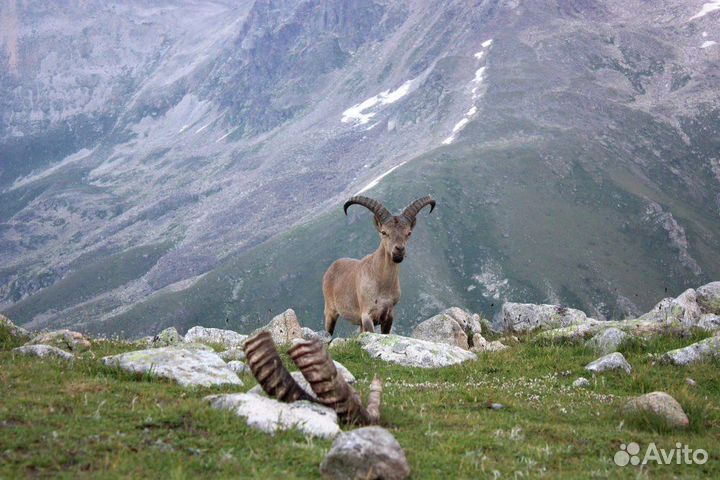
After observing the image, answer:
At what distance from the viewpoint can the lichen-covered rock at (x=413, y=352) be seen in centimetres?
1688

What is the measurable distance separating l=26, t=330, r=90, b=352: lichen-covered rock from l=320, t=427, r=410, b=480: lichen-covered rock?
10.2 meters

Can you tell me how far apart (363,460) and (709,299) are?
69.7 ft

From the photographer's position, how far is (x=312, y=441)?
866cm

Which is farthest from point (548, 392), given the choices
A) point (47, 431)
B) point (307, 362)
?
point (47, 431)

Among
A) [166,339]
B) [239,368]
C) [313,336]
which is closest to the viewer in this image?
[239,368]

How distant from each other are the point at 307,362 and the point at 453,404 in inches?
155

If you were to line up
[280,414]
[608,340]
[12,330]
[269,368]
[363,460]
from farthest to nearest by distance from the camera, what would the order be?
1. [608,340]
2. [12,330]
3. [269,368]
4. [280,414]
5. [363,460]

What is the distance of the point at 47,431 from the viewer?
26.3 feet

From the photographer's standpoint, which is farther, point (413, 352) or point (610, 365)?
point (413, 352)

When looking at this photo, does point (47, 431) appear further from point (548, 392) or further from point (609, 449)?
point (548, 392)

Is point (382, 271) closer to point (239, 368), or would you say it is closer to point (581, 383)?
point (239, 368)

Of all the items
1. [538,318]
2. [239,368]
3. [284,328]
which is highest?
[239,368]

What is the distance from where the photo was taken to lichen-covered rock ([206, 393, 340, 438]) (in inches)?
354

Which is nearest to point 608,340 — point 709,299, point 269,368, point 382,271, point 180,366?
point 382,271
